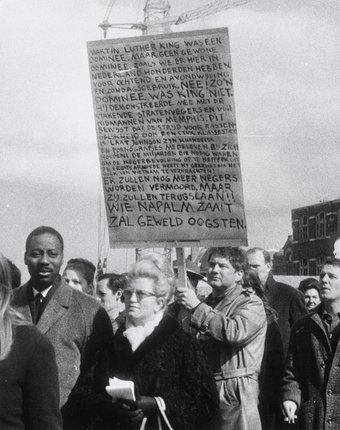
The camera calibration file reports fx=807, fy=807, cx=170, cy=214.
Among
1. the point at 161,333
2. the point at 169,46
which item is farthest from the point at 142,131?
the point at 161,333

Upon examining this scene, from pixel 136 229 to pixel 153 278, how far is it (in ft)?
2.53

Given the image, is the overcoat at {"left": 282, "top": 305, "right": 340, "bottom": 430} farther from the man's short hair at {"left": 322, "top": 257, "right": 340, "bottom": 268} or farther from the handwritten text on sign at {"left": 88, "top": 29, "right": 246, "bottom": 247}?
the handwritten text on sign at {"left": 88, "top": 29, "right": 246, "bottom": 247}

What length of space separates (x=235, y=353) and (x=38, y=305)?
1.06 m

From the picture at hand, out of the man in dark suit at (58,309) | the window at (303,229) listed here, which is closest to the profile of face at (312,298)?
the man in dark suit at (58,309)

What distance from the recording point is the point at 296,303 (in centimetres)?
599

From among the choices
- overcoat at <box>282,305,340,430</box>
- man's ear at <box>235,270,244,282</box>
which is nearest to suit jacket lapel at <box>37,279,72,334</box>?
man's ear at <box>235,270,244,282</box>

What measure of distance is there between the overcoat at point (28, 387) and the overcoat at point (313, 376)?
2.10 meters

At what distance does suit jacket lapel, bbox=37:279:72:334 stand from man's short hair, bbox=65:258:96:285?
6.80 ft

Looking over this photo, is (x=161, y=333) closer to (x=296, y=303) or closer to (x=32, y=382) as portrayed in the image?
(x=32, y=382)

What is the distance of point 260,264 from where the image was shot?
614 cm

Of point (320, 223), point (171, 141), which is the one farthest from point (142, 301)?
point (320, 223)

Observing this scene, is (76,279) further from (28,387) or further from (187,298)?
(28,387)

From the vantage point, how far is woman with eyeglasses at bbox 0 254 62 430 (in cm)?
242

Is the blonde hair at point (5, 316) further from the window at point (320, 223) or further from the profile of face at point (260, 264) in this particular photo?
the window at point (320, 223)
